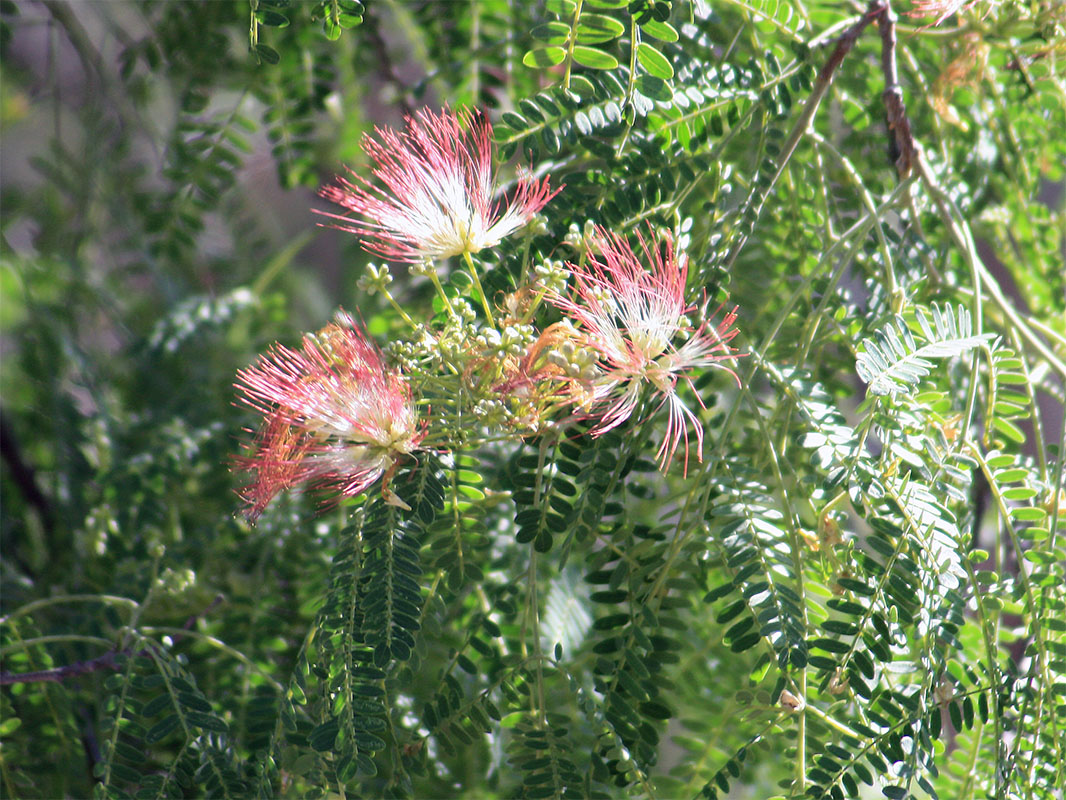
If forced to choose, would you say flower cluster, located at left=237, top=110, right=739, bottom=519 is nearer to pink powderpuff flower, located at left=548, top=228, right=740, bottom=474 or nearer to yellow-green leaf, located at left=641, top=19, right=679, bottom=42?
pink powderpuff flower, located at left=548, top=228, right=740, bottom=474

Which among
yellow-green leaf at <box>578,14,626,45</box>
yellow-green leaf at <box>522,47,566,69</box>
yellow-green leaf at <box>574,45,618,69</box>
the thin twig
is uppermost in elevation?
yellow-green leaf at <box>578,14,626,45</box>

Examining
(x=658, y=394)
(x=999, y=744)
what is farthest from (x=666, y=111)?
(x=999, y=744)

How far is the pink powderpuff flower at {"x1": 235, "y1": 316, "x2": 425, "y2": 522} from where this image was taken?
0.72 metres

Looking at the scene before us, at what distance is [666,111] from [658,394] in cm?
26

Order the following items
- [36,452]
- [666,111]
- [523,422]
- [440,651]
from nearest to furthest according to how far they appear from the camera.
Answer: [523,422], [666,111], [440,651], [36,452]

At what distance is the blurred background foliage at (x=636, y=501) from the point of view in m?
0.75

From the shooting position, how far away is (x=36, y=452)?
1.60m

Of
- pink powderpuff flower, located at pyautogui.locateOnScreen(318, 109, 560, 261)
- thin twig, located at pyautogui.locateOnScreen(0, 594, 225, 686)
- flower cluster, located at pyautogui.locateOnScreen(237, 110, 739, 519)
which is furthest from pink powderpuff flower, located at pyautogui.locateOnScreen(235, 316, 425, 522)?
thin twig, located at pyautogui.locateOnScreen(0, 594, 225, 686)

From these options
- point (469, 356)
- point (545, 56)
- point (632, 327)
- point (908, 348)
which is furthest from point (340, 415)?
point (908, 348)

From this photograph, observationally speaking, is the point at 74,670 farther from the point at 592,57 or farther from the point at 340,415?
the point at 592,57

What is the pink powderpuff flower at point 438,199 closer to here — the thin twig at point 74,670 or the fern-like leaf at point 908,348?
the fern-like leaf at point 908,348

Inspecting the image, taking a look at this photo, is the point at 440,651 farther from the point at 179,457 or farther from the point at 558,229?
the point at 558,229

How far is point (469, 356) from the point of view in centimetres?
69

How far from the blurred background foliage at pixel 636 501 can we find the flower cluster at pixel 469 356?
5cm
